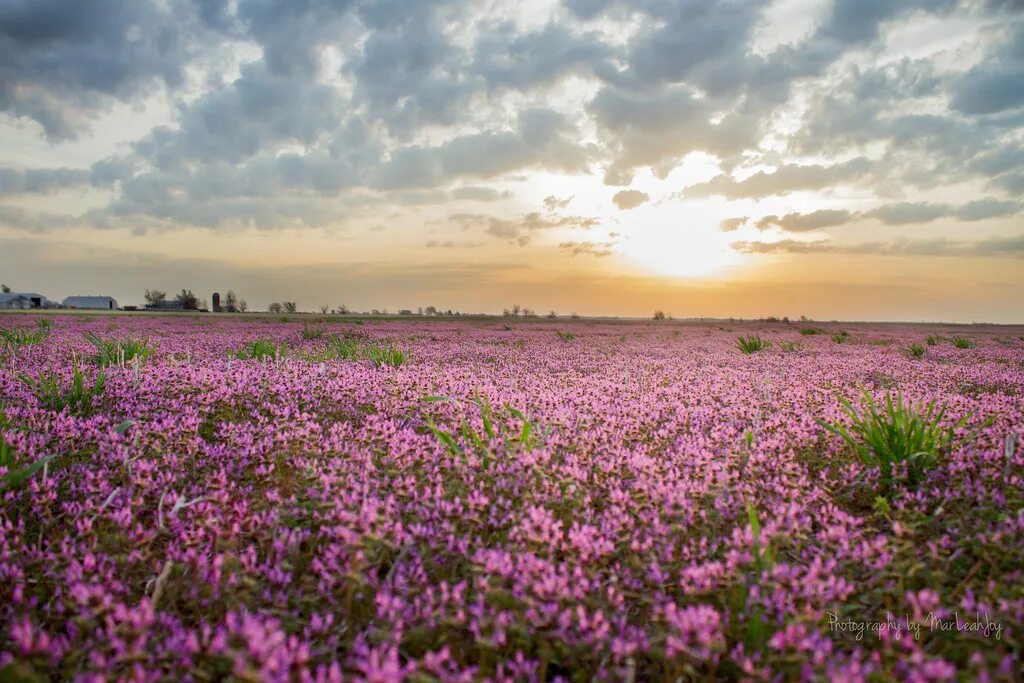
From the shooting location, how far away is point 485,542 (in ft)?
10.7

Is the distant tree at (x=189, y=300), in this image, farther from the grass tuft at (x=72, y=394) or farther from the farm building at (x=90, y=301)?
the grass tuft at (x=72, y=394)

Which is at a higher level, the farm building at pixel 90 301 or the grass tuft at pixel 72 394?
the farm building at pixel 90 301

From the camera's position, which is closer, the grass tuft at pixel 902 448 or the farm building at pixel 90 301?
the grass tuft at pixel 902 448

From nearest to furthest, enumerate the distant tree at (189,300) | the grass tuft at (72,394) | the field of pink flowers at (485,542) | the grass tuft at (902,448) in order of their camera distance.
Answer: the field of pink flowers at (485,542) < the grass tuft at (902,448) < the grass tuft at (72,394) < the distant tree at (189,300)

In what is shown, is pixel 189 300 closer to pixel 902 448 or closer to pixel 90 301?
pixel 90 301

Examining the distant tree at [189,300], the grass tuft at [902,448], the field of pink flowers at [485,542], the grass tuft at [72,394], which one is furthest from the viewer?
the distant tree at [189,300]

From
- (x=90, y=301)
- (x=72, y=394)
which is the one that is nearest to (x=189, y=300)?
(x=90, y=301)

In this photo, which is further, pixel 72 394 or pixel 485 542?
pixel 72 394

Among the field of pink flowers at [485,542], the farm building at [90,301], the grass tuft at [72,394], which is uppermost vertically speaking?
the farm building at [90,301]

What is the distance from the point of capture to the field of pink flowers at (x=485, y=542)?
2053mm

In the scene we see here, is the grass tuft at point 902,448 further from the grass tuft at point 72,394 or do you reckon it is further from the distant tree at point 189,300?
the distant tree at point 189,300

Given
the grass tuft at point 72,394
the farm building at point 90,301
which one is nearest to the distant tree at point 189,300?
the farm building at point 90,301

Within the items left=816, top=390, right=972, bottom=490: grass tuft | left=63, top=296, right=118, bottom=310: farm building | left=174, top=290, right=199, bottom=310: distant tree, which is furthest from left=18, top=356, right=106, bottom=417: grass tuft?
left=63, top=296, right=118, bottom=310: farm building

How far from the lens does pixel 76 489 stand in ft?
12.7
